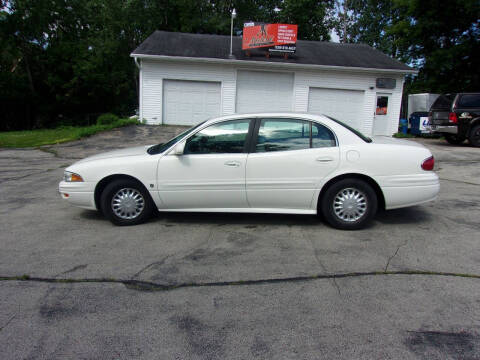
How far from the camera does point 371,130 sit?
19.3 m

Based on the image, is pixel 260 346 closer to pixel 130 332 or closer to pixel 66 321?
pixel 130 332

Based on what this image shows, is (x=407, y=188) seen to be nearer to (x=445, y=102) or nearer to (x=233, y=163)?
(x=233, y=163)

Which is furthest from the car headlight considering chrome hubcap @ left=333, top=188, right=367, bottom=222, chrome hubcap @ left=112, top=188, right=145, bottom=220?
chrome hubcap @ left=333, top=188, right=367, bottom=222

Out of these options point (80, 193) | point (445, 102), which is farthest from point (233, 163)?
point (445, 102)

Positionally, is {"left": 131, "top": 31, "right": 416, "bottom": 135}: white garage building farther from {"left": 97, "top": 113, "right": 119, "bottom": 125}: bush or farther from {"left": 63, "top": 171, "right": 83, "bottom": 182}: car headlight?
{"left": 63, "top": 171, "right": 83, "bottom": 182}: car headlight

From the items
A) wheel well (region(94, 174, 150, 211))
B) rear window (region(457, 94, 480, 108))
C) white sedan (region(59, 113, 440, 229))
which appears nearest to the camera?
white sedan (region(59, 113, 440, 229))

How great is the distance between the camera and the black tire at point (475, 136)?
13547 millimetres

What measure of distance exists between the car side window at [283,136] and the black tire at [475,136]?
11.2 m

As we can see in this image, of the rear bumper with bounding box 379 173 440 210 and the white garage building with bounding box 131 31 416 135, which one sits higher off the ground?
the white garage building with bounding box 131 31 416 135


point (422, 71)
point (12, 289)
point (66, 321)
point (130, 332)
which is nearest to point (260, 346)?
point (130, 332)

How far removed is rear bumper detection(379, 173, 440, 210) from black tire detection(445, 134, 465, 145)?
10.5 m

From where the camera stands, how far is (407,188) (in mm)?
5008

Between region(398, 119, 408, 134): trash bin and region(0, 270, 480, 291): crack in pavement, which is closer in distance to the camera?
region(0, 270, 480, 291): crack in pavement

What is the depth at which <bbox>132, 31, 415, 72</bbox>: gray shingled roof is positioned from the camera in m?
18.4
